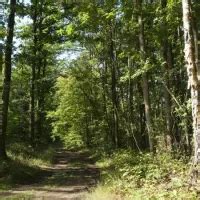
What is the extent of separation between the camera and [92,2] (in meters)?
21.7

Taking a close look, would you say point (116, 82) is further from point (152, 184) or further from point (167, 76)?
point (152, 184)

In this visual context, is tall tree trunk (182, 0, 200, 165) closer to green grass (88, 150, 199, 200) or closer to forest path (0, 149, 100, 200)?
green grass (88, 150, 199, 200)

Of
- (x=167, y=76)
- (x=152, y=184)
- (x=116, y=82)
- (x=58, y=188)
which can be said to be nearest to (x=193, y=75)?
(x=152, y=184)

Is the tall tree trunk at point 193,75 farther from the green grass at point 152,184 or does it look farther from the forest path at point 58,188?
the forest path at point 58,188

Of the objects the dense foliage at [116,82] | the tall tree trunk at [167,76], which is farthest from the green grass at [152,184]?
the tall tree trunk at [167,76]

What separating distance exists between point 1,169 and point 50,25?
14052 mm

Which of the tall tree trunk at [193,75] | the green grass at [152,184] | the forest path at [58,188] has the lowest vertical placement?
the forest path at [58,188]

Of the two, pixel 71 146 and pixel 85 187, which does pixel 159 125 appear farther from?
pixel 71 146

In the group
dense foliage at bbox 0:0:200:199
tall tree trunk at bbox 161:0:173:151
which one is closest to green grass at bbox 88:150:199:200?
dense foliage at bbox 0:0:200:199

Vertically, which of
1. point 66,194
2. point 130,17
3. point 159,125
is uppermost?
point 130,17

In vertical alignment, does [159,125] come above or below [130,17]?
below

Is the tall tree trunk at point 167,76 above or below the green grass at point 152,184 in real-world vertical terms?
above

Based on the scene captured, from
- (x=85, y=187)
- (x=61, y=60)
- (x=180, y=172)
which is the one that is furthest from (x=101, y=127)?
(x=180, y=172)

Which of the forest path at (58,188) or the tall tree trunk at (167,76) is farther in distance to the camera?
the tall tree trunk at (167,76)
